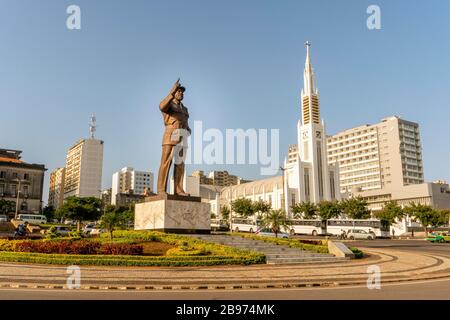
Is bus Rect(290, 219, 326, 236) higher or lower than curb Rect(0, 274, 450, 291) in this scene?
higher

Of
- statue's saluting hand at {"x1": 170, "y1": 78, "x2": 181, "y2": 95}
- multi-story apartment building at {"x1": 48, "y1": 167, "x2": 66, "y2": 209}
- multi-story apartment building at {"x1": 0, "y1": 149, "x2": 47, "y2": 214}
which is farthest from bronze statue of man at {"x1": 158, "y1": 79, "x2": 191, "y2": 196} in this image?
multi-story apartment building at {"x1": 48, "y1": 167, "x2": 66, "y2": 209}

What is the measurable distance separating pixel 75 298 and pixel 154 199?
1743 cm

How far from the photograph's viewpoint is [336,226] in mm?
55906

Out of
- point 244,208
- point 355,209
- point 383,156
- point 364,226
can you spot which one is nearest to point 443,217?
point 355,209

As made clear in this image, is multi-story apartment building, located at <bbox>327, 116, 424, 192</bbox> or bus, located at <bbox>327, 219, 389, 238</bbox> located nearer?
bus, located at <bbox>327, 219, 389, 238</bbox>

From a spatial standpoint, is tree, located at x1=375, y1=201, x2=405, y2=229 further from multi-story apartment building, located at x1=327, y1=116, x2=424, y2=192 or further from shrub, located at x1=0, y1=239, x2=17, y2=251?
shrub, located at x1=0, y1=239, x2=17, y2=251

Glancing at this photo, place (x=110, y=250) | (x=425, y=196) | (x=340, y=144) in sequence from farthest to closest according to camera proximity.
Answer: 1. (x=340, y=144)
2. (x=425, y=196)
3. (x=110, y=250)

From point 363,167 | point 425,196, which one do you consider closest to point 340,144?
point 363,167

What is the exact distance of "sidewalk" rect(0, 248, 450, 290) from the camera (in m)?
11.1

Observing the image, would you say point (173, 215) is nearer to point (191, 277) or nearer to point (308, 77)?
point (191, 277)

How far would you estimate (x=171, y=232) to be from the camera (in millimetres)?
24938

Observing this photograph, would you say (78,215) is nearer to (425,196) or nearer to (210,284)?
(210,284)

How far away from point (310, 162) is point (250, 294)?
89236mm

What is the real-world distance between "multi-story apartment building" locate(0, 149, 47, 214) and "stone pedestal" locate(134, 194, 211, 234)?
6836 cm
